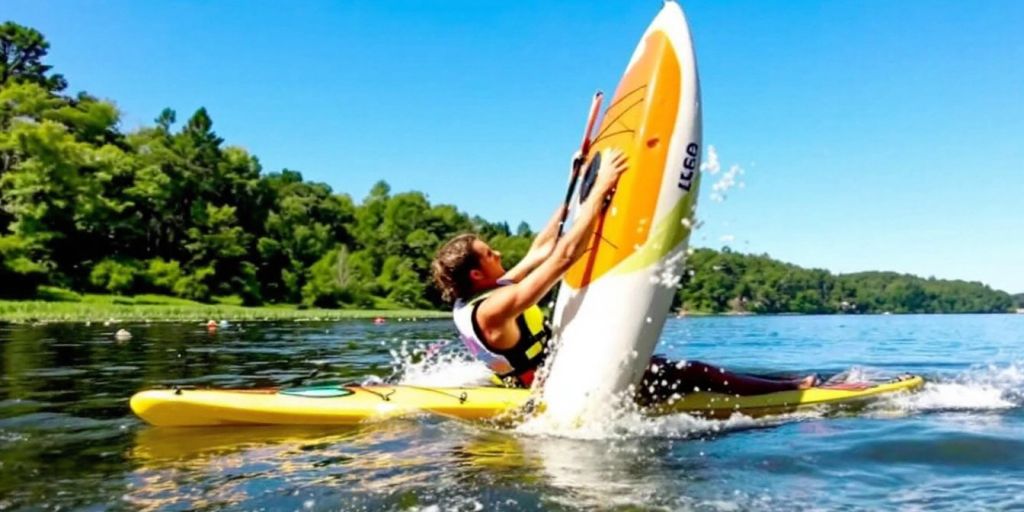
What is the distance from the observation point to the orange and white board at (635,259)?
552 cm

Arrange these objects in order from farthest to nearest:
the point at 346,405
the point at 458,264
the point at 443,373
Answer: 1. the point at 443,373
2. the point at 346,405
3. the point at 458,264

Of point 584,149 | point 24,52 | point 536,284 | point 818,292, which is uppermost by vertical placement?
point 24,52

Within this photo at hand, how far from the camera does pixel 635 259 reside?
5.59 m

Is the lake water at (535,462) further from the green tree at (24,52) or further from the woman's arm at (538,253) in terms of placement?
the green tree at (24,52)

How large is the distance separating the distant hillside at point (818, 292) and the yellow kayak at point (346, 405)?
78.6 m

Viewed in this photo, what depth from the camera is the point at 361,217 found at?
86.8 metres

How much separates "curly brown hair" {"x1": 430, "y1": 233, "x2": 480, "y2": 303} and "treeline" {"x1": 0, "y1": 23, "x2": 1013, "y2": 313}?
20252mm

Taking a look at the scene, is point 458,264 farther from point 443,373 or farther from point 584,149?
point 443,373

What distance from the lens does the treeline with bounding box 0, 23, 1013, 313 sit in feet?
142

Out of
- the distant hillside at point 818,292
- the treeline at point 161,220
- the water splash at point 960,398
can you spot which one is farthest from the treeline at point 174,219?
the water splash at point 960,398

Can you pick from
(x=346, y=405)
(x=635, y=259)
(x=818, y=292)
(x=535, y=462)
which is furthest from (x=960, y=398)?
(x=818, y=292)

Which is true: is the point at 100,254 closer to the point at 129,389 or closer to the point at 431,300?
the point at 431,300

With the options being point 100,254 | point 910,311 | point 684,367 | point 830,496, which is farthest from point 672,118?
point 910,311

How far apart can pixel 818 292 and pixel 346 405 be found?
153m
